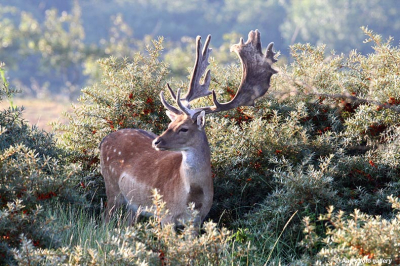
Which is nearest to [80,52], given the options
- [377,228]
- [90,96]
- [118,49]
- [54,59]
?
[54,59]

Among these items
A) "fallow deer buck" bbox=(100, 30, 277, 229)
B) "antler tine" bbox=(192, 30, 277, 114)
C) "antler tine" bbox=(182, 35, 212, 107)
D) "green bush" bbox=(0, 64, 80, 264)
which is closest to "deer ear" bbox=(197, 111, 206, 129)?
"fallow deer buck" bbox=(100, 30, 277, 229)

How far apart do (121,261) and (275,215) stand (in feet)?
6.92

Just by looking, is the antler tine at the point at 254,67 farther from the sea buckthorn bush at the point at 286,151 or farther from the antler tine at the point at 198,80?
the antler tine at the point at 198,80

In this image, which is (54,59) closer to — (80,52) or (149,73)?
(80,52)

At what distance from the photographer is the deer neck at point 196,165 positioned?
5312 millimetres

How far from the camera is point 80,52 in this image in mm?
30312

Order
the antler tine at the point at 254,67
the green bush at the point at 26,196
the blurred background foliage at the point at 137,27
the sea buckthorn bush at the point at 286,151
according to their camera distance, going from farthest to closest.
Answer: the blurred background foliage at the point at 137,27 < the antler tine at the point at 254,67 < the sea buckthorn bush at the point at 286,151 < the green bush at the point at 26,196

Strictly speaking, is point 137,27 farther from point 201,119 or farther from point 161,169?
point 201,119

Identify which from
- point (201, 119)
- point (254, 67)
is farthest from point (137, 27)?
point (201, 119)

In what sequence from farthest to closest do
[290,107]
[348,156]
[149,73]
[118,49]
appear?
[118,49] < [149,73] < [290,107] < [348,156]

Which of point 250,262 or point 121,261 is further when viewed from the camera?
point 250,262

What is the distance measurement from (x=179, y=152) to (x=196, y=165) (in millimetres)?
639

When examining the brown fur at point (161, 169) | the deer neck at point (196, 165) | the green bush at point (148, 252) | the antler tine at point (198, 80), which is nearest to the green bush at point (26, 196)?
the green bush at point (148, 252)

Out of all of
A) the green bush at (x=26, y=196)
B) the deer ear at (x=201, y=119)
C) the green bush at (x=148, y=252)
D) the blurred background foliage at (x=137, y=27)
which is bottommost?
the green bush at (x=148, y=252)
